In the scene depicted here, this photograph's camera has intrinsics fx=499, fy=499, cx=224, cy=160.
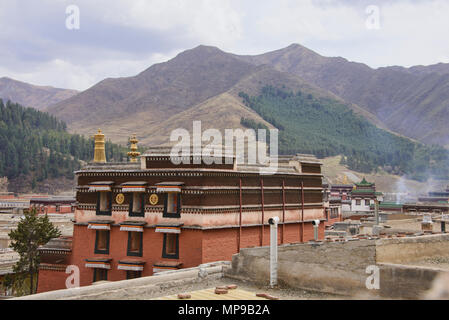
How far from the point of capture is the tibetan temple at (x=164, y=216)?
31078 mm

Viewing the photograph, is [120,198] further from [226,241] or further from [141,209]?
[226,241]

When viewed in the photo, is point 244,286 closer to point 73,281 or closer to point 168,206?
point 168,206

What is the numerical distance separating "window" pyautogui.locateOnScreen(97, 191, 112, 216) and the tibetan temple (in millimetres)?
71

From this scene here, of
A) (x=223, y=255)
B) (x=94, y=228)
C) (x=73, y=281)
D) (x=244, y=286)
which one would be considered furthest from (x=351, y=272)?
(x=73, y=281)

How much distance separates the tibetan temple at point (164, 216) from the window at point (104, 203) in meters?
0.07

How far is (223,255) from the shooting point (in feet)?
104

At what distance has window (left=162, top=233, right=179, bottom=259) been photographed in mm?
31600

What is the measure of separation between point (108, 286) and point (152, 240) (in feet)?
44.7

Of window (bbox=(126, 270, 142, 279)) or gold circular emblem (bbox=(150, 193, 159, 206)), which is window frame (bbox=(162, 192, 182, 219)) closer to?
gold circular emblem (bbox=(150, 193, 159, 206))

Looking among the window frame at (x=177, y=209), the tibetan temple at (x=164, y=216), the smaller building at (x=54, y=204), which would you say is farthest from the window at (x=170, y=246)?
the smaller building at (x=54, y=204)

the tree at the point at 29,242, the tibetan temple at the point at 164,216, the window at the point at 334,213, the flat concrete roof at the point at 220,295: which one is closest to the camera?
the flat concrete roof at the point at 220,295

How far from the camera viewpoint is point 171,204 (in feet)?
105

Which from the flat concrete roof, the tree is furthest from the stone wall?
the tree

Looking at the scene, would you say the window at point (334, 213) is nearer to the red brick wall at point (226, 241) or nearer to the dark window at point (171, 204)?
the red brick wall at point (226, 241)
